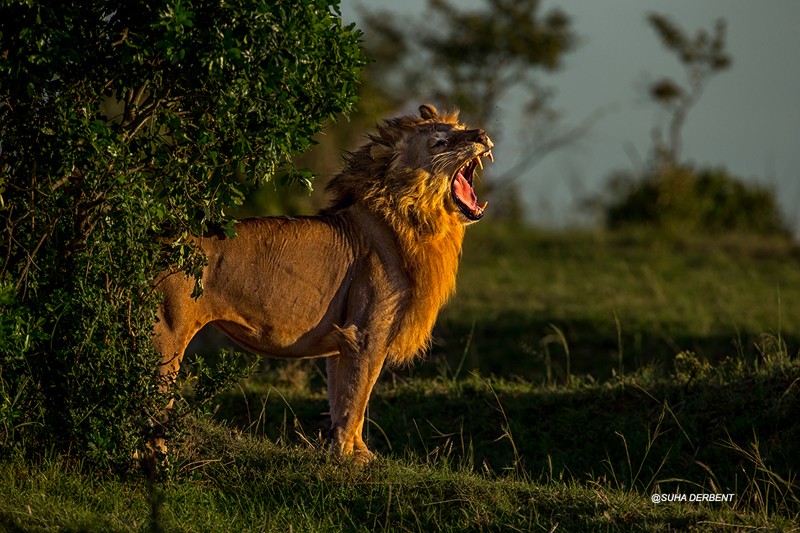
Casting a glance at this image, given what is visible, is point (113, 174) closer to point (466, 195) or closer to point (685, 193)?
point (466, 195)

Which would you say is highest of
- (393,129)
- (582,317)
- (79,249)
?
(393,129)

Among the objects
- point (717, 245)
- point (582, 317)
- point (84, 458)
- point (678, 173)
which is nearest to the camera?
point (84, 458)

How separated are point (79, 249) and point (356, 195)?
1.67 meters

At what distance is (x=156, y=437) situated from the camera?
6.42 metres

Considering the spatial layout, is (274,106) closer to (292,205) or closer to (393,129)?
(393,129)

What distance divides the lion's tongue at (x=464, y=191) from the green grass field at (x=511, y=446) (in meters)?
1.46

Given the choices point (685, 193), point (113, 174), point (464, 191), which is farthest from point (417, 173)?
point (685, 193)

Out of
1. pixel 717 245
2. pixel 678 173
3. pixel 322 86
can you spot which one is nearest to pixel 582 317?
pixel 717 245

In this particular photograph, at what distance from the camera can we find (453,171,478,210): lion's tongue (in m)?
7.05

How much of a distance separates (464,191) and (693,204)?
13.8 m

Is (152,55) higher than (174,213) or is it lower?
higher

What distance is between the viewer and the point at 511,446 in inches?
324

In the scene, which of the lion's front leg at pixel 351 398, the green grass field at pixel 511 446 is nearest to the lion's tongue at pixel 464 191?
the lion's front leg at pixel 351 398

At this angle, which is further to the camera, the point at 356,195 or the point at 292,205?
the point at 292,205
